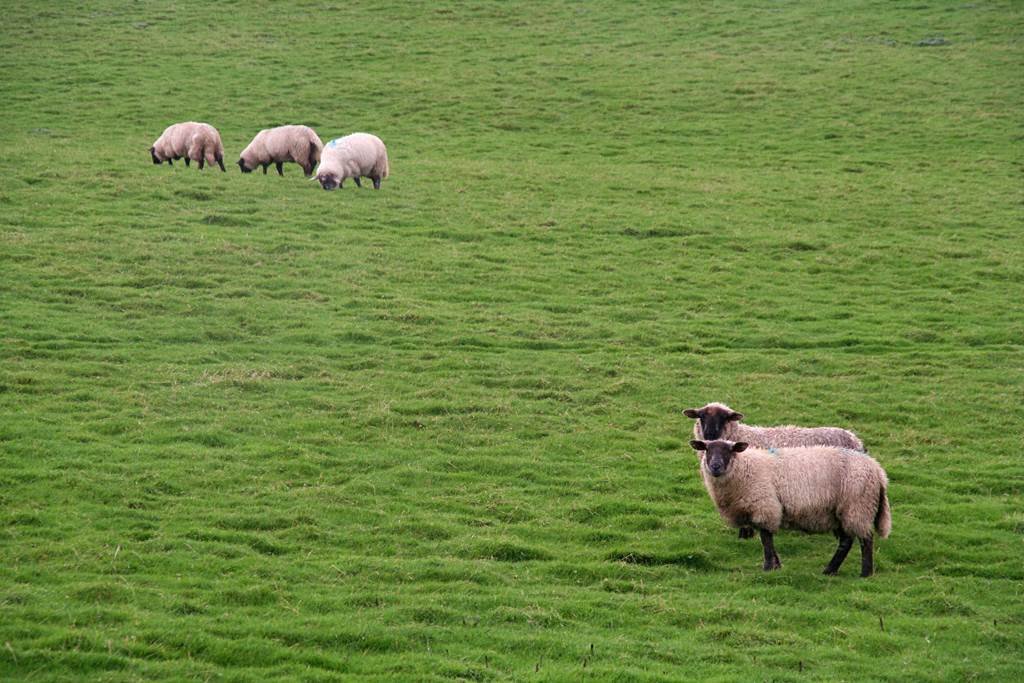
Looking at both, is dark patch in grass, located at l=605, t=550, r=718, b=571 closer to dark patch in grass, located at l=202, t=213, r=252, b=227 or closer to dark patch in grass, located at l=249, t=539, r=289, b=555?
dark patch in grass, located at l=249, t=539, r=289, b=555

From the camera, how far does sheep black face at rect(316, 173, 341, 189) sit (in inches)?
1281

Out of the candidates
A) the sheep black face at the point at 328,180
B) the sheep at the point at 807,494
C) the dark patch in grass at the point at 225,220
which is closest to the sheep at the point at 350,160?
the sheep black face at the point at 328,180

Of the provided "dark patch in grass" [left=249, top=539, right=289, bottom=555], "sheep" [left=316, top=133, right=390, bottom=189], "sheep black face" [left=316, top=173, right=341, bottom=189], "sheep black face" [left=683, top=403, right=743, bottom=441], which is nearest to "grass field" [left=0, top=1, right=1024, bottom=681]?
"dark patch in grass" [left=249, top=539, right=289, bottom=555]

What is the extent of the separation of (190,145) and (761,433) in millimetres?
24468

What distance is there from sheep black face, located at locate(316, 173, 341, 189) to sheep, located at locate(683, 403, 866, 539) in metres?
19.3

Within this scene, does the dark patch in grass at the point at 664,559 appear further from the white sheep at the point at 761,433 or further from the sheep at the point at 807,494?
the white sheep at the point at 761,433

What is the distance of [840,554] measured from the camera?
13.3 m

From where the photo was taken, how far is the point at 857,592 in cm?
1274

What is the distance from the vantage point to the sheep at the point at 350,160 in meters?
32.7

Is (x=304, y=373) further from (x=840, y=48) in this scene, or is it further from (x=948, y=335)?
(x=840, y=48)

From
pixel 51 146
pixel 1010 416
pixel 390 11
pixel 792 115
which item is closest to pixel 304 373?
pixel 1010 416

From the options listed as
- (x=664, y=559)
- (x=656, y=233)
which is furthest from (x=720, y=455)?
(x=656, y=233)

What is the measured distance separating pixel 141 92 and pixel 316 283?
25.3 meters

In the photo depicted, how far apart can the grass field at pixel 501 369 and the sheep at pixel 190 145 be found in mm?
513
